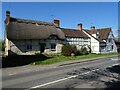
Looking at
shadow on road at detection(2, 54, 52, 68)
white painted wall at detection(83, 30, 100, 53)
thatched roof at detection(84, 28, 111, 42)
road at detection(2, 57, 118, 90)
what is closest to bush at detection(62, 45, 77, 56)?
shadow on road at detection(2, 54, 52, 68)

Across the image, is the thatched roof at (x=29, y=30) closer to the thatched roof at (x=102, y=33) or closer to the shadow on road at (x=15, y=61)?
the shadow on road at (x=15, y=61)

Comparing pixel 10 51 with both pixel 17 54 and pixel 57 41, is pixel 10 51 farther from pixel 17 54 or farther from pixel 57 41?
pixel 57 41

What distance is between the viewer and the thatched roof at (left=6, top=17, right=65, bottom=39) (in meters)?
35.3

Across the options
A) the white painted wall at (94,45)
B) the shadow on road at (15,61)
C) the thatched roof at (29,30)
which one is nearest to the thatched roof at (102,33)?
the white painted wall at (94,45)

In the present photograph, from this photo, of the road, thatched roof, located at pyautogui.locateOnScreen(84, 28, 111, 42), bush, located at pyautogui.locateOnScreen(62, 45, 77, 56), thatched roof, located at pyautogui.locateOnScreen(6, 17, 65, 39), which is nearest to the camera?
the road

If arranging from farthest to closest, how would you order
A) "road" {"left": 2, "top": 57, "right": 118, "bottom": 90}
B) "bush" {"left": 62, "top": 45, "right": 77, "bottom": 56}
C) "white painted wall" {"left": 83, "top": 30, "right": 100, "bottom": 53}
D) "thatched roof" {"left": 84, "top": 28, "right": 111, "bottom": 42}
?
"thatched roof" {"left": 84, "top": 28, "right": 111, "bottom": 42}
"white painted wall" {"left": 83, "top": 30, "right": 100, "bottom": 53}
"bush" {"left": 62, "top": 45, "right": 77, "bottom": 56}
"road" {"left": 2, "top": 57, "right": 118, "bottom": 90}

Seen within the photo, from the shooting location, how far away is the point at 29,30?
124 feet

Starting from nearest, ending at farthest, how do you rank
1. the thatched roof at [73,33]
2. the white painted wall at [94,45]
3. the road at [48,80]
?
the road at [48,80] < the thatched roof at [73,33] < the white painted wall at [94,45]

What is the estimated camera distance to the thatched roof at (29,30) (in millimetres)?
35263

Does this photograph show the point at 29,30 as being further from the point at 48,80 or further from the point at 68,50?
the point at 48,80

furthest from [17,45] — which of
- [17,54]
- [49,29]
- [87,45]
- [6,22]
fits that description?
[87,45]

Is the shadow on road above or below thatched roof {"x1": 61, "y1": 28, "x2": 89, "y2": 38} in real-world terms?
below

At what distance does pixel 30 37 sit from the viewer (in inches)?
1451

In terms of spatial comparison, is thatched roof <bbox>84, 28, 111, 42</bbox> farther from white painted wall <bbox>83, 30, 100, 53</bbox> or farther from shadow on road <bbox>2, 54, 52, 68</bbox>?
shadow on road <bbox>2, 54, 52, 68</bbox>
